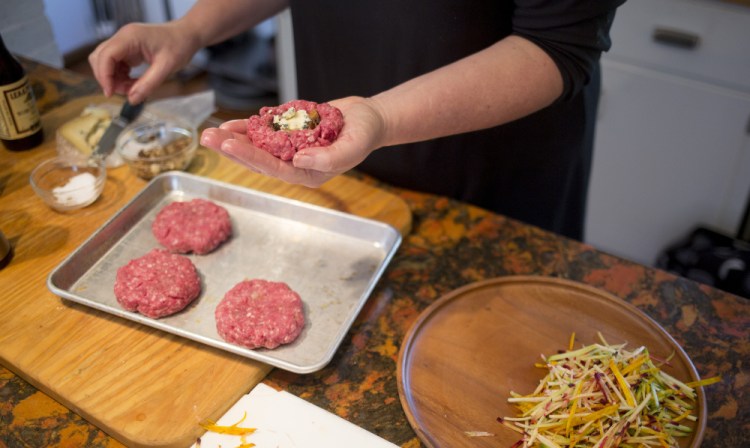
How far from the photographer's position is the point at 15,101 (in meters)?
1.59

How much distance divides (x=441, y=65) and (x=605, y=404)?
859mm

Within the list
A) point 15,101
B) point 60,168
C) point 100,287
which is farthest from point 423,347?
point 15,101

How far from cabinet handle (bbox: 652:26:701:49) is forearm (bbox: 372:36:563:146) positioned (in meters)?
1.28

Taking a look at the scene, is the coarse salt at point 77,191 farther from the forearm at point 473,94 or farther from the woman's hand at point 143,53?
the forearm at point 473,94

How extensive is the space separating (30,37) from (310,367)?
1.84m

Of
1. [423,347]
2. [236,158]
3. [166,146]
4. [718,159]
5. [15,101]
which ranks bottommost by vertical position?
[718,159]

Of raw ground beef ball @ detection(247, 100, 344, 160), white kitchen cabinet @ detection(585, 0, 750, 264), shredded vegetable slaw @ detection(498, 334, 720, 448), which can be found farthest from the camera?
white kitchen cabinet @ detection(585, 0, 750, 264)

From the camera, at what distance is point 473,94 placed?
1.26 meters

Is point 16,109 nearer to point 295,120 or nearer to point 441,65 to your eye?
point 295,120

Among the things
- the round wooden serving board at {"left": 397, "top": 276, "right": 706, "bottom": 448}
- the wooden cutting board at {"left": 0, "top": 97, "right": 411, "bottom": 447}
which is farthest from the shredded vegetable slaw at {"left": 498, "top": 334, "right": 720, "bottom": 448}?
the wooden cutting board at {"left": 0, "top": 97, "right": 411, "bottom": 447}

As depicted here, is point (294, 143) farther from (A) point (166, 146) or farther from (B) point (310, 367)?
(A) point (166, 146)

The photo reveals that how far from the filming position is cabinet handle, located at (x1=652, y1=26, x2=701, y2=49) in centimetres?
229

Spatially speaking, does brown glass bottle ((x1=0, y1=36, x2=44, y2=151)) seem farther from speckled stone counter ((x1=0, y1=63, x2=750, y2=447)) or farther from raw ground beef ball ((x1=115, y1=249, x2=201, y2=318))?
speckled stone counter ((x1=0, y1=63, x2=750, y2=447))

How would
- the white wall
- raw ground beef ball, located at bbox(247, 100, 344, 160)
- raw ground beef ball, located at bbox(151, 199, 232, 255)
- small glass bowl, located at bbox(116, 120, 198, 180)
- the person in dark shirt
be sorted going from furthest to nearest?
the white wall → small glass bowl, located at bbox(116, 120, 198, 180) → raw ground beef ball, located at bbox(151, 199, 232, 255) → the person in dark shirt → raw ground beef ball, located at bbox(247, 100, 344, 160)
